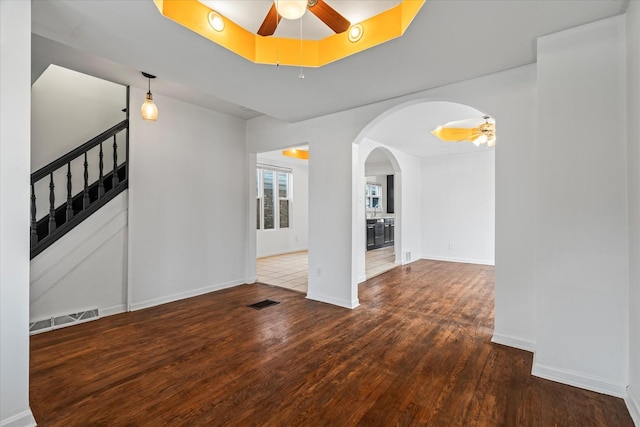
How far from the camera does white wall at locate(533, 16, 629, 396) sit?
1958mm

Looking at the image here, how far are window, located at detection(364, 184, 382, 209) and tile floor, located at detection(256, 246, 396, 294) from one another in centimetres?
292

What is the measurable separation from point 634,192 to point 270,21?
8.42 feet

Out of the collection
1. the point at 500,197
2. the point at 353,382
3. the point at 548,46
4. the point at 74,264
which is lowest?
the point at 353,382

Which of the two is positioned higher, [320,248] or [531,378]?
[320,248]

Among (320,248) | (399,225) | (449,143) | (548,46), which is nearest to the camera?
(548,46)

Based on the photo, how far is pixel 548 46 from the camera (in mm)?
2203

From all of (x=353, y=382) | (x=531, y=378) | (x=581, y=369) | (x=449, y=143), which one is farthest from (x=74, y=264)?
(x=449, y=143)

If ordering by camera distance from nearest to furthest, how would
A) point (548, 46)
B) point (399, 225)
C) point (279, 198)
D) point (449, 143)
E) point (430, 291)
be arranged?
point (548, 46), point (430, 291), point (449, 143), point (399, 225), point (279, 198)

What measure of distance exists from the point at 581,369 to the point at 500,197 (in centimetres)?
142

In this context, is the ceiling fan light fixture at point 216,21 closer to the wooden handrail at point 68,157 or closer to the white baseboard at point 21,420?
the wooden handrail at point 68,157

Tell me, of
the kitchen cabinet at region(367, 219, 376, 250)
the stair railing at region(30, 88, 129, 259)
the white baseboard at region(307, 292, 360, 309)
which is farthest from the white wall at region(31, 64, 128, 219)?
the kitchen cabinet at region(367, 219, 376, 250)

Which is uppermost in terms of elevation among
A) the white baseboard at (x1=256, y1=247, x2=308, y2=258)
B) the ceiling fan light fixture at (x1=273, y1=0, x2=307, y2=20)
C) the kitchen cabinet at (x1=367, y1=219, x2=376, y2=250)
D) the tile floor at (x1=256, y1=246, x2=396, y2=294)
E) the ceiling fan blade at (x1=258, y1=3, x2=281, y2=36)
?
the ceiling fan blade at (x1=258, y1=3, x2=281, y2=36)

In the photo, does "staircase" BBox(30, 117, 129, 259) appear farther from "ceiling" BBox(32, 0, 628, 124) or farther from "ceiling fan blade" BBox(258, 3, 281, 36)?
"ceiling fan blade" BBox(258, 3, 281, 36)

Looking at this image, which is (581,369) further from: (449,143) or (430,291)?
(449,143)
